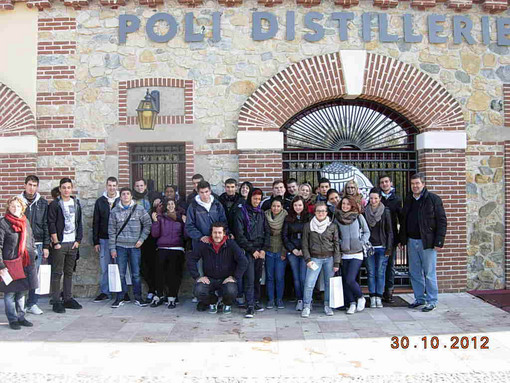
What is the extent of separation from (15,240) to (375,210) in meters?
4.34

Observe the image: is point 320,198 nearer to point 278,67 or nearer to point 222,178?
point 222,178

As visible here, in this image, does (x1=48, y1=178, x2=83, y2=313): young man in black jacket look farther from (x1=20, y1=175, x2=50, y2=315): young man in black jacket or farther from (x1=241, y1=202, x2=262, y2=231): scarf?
(x1=241, y1=202, x2=262, y2=231): scarf

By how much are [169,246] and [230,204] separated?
100 cm

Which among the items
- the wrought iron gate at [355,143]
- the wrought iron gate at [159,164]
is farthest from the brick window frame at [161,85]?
the wrought iron gate at [355,143]

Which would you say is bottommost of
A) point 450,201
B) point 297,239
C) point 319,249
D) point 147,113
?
point 319,249

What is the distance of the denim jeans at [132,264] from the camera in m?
5.96

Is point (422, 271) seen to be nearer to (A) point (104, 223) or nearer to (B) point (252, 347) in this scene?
(B) point (252, 347)

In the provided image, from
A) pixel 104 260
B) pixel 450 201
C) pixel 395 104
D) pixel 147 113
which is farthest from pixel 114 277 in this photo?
pixel 450 201

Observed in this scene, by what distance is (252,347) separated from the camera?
4379mm

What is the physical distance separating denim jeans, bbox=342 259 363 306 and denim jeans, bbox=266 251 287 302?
31.4 inches

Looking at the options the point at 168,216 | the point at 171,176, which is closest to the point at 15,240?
the point at 168,216

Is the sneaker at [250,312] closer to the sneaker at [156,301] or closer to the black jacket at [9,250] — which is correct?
the sneaker at [156,301]

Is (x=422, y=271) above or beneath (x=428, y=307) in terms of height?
above

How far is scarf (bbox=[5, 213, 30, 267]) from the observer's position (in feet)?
16.2
